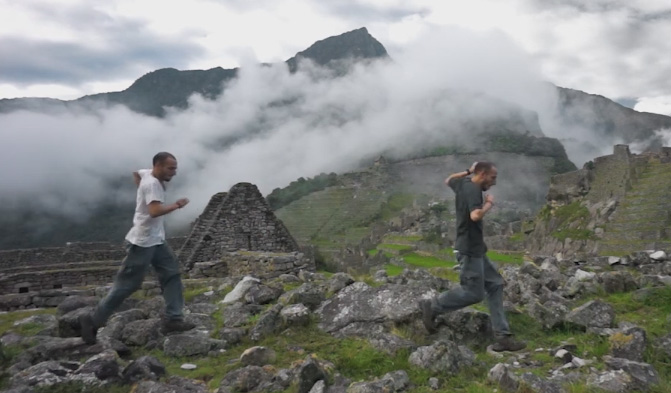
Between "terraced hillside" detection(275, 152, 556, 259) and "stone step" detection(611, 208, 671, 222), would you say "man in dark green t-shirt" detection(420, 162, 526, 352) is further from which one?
"terraced hillside" detection(275, 152, 556, 259)

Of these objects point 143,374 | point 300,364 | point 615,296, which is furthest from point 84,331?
point 615,296

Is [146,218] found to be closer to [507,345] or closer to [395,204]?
[507,345]

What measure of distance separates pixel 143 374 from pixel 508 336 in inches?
143

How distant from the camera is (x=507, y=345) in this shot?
15.4ft

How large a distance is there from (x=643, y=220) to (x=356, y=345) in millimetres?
20800

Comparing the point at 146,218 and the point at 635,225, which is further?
the point at 635,225

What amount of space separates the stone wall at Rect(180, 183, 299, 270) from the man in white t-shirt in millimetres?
7406

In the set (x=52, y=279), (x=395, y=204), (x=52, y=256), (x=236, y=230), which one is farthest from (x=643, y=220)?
(x=395, y=204)

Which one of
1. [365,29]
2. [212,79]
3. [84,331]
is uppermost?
[365,29]

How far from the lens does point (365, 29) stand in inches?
7559

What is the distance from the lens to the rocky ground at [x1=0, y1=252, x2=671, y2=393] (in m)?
3.81

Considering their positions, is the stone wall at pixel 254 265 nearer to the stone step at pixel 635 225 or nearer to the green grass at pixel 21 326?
the green grass at pixel 21 326

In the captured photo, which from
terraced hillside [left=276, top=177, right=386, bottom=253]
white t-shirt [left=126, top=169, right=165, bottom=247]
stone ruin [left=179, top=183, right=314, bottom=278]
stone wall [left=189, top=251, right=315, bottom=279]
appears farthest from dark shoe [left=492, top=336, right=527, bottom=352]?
terraced hillside [left=276, top=177, right=386, bottom=253]

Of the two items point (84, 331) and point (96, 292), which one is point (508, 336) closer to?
point (84, 331)
